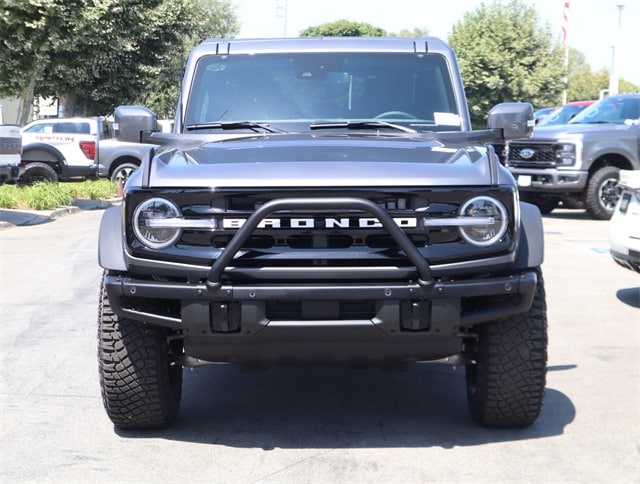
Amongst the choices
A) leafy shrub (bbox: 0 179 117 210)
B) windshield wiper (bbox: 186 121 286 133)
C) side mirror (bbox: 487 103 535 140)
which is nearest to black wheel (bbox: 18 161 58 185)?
leafy shrub (bbox: 0 179 117 210)

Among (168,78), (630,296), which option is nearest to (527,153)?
(630,296)

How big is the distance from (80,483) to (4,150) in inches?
511

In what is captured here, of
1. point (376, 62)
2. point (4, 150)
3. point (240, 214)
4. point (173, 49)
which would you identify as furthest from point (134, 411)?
point (173, 49)

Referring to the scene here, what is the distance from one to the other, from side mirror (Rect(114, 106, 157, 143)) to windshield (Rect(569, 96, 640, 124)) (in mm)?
12714

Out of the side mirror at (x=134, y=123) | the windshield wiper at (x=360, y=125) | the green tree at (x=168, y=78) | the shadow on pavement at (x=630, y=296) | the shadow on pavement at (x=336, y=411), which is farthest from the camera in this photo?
the green tree at (x=168, y=78)

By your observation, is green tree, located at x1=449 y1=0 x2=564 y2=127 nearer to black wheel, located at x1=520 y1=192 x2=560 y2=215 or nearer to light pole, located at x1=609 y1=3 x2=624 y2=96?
light pole, located at x1=609 y1=3 x2=624 y2=96

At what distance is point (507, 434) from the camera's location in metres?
5.24

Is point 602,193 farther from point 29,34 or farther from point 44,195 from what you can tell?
point 29,34

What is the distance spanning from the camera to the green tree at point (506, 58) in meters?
43.7

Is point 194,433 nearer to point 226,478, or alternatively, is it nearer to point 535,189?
point 226,478

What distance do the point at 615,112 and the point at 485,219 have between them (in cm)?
1410

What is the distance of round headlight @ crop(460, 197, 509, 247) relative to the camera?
4.71 meters

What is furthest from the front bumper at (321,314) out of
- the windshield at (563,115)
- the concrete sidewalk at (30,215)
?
the windshield at (563,115)

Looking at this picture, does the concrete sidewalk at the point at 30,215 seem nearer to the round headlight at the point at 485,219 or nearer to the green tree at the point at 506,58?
the round headlight at the point at 485,219
